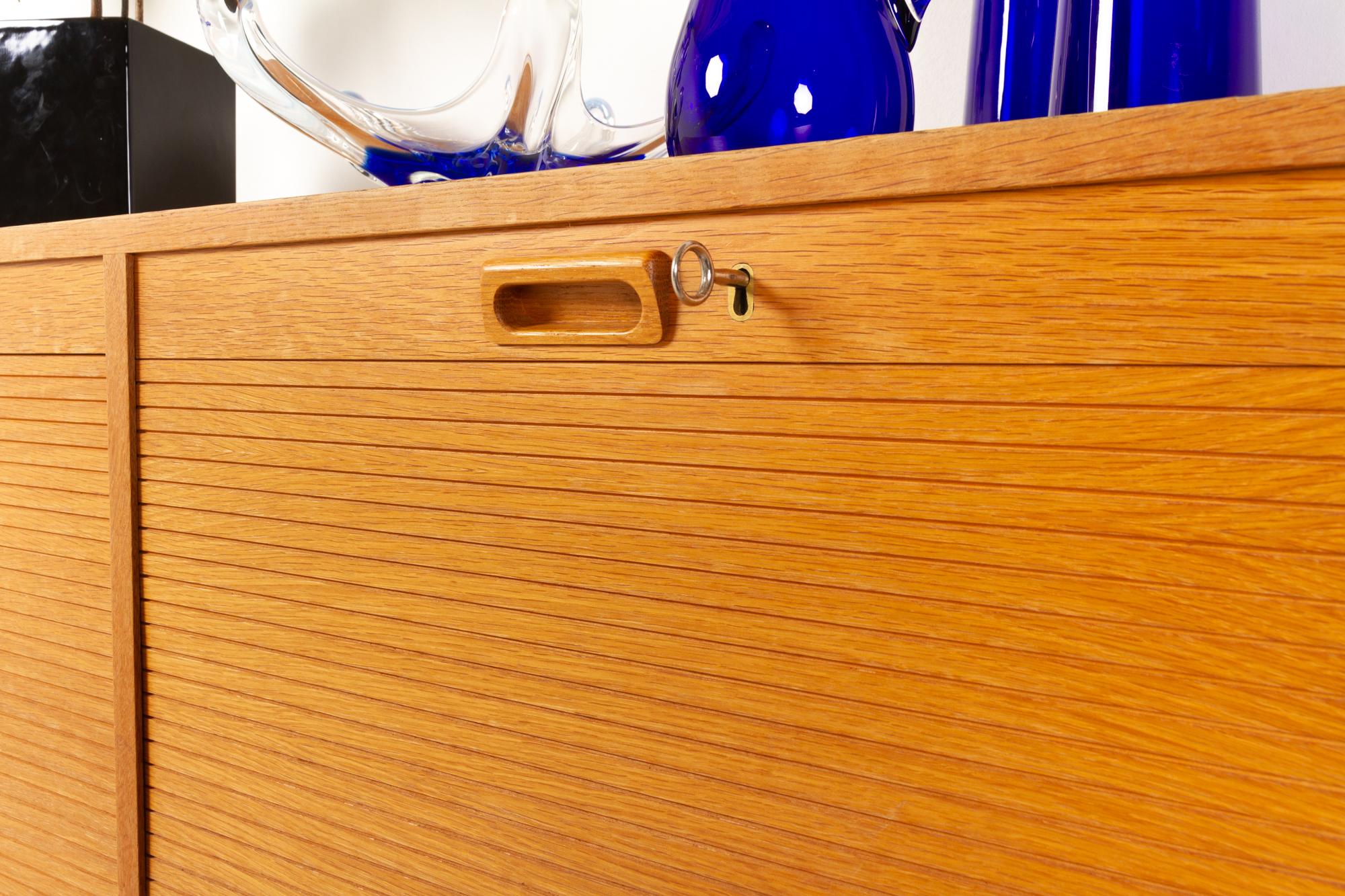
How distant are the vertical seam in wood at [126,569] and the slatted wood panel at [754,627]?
0.03 meters

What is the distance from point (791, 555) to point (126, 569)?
442 mm

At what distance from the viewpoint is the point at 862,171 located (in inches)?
14.3

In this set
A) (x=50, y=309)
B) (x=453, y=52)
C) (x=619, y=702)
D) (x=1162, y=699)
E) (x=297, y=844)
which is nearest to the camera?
(x=1162, y=699)

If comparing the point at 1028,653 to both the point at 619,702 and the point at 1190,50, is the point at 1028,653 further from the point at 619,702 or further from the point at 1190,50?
the point at 1190,50

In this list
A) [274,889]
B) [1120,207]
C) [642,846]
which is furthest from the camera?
[274,889]

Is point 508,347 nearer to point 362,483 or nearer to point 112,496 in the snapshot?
point 362,483

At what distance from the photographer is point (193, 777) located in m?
0.58

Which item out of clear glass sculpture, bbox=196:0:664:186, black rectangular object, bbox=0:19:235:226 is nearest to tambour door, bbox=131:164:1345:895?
clear glass sculpture, bbox=196:0:664:186

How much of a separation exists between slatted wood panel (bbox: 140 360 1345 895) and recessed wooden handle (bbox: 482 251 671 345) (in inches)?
0.8

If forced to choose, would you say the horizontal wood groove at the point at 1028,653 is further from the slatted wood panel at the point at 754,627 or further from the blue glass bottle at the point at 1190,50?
Result: the blue glass bottle at the point at 1190,50

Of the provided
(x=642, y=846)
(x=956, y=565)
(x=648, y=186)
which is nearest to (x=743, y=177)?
(x=648, y=186)

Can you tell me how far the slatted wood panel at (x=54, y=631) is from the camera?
0.62 metres

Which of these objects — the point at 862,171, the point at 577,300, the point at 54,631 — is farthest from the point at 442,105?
the point at 54,631

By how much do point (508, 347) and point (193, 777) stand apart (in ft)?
1.13
